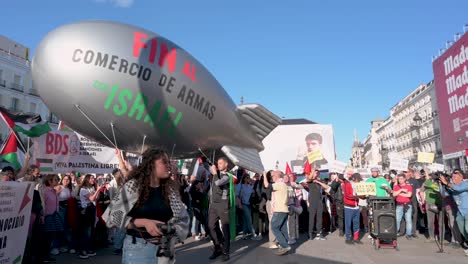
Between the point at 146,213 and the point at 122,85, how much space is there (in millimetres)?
4397

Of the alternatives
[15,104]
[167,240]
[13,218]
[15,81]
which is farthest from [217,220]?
[15,81]

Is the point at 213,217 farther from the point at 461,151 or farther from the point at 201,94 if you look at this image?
the point at 461,151

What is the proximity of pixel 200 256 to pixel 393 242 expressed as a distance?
4538 mm

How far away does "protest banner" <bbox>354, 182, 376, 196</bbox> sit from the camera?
933cm

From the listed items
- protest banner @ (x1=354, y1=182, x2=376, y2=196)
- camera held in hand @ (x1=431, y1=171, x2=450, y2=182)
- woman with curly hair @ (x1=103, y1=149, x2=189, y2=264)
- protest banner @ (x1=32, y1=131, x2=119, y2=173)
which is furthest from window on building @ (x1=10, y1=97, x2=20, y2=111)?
woman with curly hair @ (x1=103, y1=149, x2=189, y2=264)

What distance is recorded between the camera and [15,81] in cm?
4350

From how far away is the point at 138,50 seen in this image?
7008 millimetres

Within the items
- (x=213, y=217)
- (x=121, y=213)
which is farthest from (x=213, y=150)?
(x=121, y=213)

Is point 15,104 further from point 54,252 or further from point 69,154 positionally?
point 54,252

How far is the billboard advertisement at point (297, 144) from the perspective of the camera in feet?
81.4

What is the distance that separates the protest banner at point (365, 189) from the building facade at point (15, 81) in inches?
1574

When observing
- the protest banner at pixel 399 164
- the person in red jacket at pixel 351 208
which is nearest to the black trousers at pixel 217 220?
the person in red jacket at pixel 351 208

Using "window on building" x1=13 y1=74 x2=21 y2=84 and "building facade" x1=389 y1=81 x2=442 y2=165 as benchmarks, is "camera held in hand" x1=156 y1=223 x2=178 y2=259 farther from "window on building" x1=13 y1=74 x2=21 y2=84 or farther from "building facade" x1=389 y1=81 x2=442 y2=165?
"building facade" x1=389 y1=81 x2=442 y2=165

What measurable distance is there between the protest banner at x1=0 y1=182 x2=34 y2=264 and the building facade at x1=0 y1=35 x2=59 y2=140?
39809 millimetres
